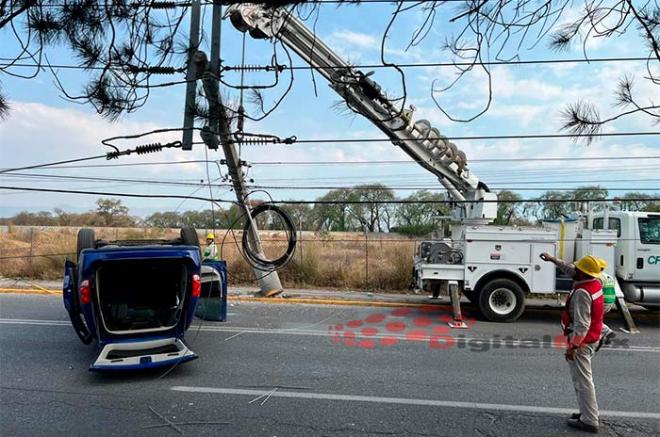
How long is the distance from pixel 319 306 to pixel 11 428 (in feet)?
25.2

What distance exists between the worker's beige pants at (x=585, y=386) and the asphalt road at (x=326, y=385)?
0.22 metres

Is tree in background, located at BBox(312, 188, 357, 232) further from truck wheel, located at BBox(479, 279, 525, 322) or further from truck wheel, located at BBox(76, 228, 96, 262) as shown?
truck wheel, located at BBox(76, 228, 96, 262)

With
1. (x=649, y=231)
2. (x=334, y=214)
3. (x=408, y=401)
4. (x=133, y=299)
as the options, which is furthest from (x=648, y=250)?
(x=334, y=214)

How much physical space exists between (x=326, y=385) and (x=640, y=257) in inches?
305

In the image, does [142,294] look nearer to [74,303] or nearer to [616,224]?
[74,303]

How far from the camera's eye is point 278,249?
17.4 m

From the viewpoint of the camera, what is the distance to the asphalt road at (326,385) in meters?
4.82

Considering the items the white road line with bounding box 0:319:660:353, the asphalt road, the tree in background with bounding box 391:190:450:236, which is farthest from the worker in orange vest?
the tree in background with bounding box 391:190:450:236

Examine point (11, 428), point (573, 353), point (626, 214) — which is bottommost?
point (11, 428)

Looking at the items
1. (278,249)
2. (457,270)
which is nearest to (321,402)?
(457,270)

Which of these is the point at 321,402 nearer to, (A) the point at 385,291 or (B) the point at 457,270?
(B) the point at 457,270

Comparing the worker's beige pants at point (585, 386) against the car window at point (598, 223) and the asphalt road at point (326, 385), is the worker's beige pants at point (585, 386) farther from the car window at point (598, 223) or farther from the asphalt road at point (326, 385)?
the car window at point (598, 223)

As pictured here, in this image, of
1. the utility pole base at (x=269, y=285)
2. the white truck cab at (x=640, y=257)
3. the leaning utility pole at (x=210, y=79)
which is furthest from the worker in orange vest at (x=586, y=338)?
the utility pole base at (x=269, y=285)

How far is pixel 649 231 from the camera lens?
1025 centimetres
